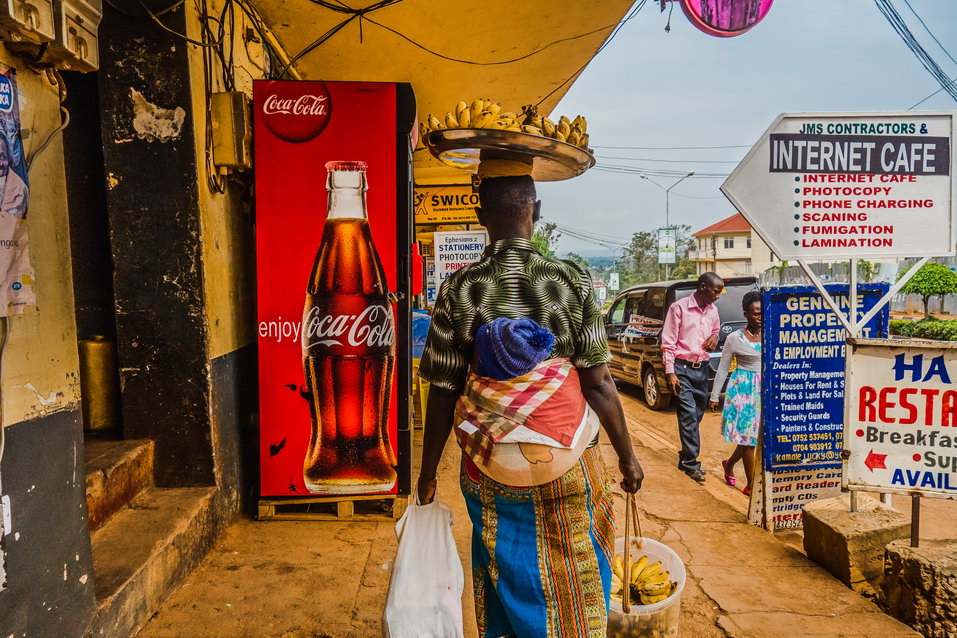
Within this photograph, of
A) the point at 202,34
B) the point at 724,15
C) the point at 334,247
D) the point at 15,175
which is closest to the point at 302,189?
the point at 334,247

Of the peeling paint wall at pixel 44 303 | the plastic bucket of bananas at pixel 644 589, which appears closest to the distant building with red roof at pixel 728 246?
the plastic bucket of bananas at pixel 644 589

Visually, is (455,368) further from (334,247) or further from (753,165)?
(753,165)

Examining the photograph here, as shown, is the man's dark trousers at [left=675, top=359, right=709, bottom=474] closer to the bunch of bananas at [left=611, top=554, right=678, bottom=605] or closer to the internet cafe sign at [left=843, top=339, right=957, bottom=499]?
the internet cafe sign at [left=843, top=339, right=957, bottom=499]

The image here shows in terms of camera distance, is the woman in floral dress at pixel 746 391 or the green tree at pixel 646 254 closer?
the woman in floral dress at pixel 746 391

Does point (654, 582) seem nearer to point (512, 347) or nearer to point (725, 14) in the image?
point (512, 347)

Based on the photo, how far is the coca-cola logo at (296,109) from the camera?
3.64m

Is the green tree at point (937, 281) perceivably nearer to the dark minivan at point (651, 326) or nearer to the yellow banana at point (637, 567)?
the dark minivan at point (651, 326)

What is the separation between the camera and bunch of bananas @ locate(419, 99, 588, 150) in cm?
207

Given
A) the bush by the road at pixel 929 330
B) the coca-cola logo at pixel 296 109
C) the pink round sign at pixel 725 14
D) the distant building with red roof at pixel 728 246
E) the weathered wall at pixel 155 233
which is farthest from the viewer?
the distant building with red roof at pixel 728 246

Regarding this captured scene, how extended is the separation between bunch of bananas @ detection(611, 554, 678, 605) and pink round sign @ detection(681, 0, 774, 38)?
3.98m

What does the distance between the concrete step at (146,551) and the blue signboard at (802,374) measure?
3.71 m

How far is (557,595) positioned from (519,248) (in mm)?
1084

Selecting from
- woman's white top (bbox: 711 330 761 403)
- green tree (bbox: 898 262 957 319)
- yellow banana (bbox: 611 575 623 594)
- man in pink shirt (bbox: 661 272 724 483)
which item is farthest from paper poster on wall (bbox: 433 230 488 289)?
green tree (bbox: 898 262 957 319)

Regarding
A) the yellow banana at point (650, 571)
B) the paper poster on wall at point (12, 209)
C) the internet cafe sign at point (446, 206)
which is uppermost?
the internet cafe sign at point (446, 206)
